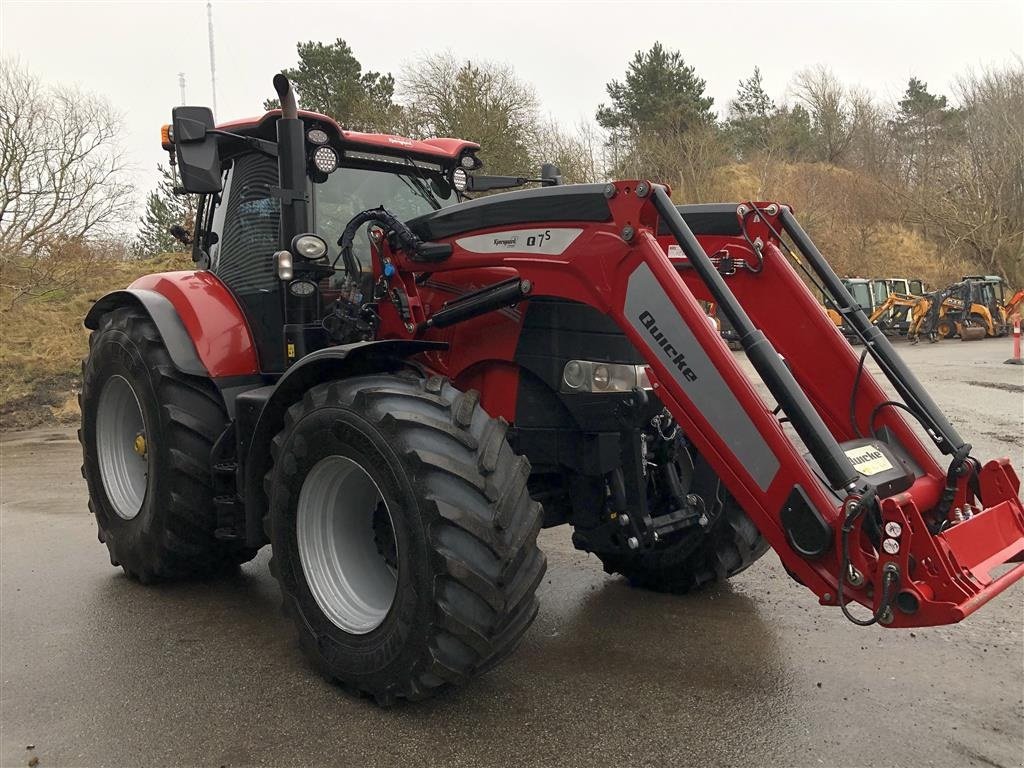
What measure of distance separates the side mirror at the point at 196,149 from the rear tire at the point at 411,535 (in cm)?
117

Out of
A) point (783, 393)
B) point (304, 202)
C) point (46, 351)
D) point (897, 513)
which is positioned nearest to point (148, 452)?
point (304, 202)

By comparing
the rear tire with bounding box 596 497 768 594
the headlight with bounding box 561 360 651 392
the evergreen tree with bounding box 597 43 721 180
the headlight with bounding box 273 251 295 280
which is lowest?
the rear tire with bounding box 596 497 768 594

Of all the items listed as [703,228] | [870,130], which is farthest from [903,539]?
[870,130]

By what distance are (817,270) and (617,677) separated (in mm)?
1814

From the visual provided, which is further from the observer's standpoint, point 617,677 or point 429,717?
point 617,677

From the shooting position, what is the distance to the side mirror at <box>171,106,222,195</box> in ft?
11.0

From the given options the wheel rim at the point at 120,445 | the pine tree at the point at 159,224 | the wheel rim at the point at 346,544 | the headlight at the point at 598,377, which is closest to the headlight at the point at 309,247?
the wheel rim at the point at 346,544

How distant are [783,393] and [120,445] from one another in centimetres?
378

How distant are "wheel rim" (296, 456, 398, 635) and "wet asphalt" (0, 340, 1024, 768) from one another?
343 millimetres

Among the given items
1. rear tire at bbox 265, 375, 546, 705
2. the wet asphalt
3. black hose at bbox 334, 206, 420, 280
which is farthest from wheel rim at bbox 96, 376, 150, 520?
rear tire at bbox 265, 375, 546, 705

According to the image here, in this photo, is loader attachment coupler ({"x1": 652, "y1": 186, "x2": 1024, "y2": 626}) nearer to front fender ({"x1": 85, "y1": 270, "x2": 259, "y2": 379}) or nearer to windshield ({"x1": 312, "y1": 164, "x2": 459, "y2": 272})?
windshield ({"x1": 312, "y1": 164, "x2": 459, "y2": 272})

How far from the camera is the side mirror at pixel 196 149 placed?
3357 millimetres

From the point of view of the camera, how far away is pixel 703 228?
333cm

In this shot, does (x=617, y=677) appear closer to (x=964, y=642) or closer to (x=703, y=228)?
(x=964, y=642)
